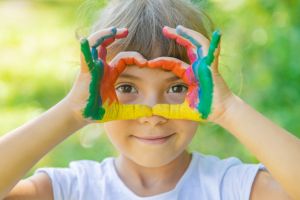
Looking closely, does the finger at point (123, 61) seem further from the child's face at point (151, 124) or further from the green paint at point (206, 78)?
the green paint at point (206, 78)

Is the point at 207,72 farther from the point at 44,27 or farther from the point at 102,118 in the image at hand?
the point at 44,27

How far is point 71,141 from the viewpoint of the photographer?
3.81m

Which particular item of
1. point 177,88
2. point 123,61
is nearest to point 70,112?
point 123,61

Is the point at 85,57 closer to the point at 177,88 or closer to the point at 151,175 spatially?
the point at 177,88

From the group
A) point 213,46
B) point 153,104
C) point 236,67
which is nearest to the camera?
point 213,46

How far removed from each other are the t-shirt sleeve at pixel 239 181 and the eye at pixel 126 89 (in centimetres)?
37

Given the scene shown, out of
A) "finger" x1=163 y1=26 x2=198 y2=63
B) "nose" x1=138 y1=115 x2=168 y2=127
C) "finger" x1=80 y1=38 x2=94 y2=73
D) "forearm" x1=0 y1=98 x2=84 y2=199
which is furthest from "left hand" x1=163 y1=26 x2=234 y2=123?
"forearm" x1=0 y1=98 x2=84 y2=199

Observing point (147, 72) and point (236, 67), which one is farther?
point (236, 67)

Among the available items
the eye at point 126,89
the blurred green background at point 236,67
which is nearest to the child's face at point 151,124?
the eye at point 126,89

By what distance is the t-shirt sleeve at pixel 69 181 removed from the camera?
206 centimetres

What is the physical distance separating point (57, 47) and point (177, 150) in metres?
2.61

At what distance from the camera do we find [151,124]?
6.33 ft

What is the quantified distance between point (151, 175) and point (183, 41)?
44 centimetres

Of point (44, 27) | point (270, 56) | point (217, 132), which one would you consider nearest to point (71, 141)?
point (217, 132)
